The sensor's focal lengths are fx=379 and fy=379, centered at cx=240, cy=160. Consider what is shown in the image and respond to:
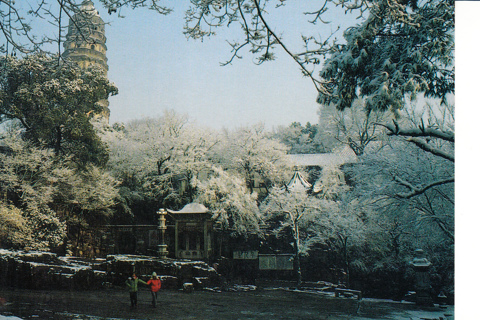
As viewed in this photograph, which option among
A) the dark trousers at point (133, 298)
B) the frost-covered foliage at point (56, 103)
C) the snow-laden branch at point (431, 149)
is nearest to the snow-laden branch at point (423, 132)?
the snow-laden branch at point (431, 149)

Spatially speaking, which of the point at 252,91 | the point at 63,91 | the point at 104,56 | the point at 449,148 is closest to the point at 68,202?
the point at 63,91

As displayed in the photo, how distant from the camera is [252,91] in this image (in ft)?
11.4

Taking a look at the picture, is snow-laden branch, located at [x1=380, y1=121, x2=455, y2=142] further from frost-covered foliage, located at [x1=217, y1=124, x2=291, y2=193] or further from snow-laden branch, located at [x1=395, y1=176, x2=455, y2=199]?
frost-covered foliage, located at [x1=217, y1=124, x2=291, y2=193]

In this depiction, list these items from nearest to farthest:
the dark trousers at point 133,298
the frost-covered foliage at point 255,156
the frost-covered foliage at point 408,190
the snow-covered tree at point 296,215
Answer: the frost-covered foliage at point 408,190 < the dark trousers at point 133,298 < the frost-covered foliage at point 255,156 < the snow-covered tree at point 296,215

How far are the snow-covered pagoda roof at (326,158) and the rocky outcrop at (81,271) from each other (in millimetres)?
1587

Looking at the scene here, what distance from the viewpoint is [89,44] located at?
3.08m

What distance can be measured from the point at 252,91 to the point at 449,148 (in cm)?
168

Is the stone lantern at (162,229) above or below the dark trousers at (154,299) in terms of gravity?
above

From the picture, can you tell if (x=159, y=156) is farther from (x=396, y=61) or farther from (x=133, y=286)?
(x=396, y=61)

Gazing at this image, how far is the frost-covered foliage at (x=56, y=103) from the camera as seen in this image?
11.7 feet

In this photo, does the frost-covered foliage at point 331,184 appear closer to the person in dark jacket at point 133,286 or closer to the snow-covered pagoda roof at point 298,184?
the snow-covered pagoda roof at point 298,184

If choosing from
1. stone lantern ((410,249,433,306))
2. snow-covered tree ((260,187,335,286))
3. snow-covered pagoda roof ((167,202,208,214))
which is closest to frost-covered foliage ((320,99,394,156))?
snow-covered tree ((260,187,335,286))

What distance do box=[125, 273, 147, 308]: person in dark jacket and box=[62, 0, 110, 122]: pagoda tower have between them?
62.0 inches
